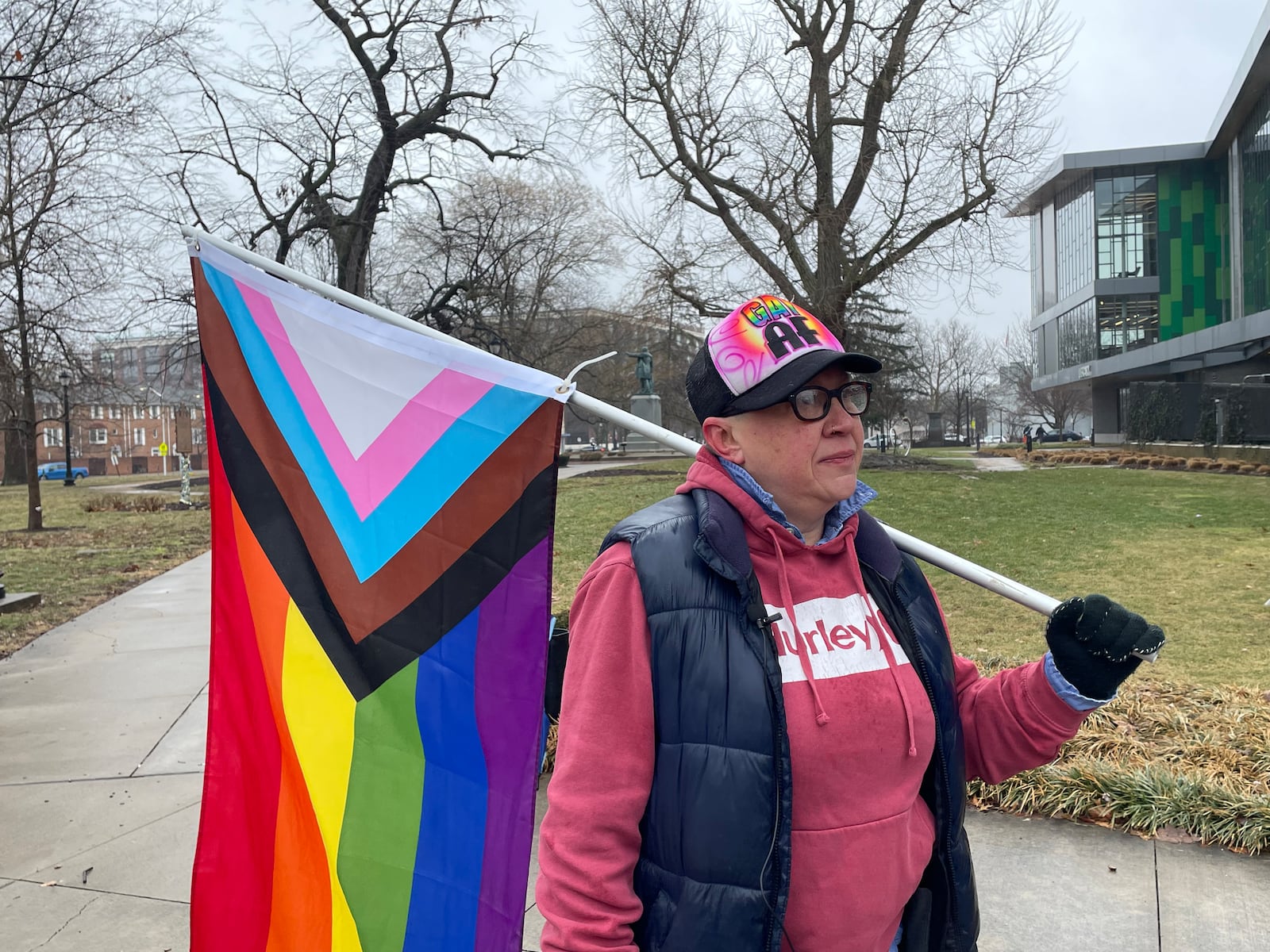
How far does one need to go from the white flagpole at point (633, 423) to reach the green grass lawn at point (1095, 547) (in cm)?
497

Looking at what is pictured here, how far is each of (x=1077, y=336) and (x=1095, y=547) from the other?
5819 cm

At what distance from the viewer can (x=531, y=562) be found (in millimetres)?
2094

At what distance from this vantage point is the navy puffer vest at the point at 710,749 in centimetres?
152

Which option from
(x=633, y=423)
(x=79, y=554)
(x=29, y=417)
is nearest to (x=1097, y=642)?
(x=633, y=423)

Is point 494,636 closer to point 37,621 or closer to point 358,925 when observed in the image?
point 358,925

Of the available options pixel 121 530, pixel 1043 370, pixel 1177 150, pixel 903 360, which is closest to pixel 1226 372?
pixel 903 360

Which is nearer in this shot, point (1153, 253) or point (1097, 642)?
point (1097, 642)

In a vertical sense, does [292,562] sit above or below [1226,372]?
below

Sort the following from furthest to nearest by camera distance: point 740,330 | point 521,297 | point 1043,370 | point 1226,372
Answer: point 1043,370 < point 1226,372 < point 521,297 < point 740,330

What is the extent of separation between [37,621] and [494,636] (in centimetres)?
917

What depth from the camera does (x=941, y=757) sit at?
1.78m

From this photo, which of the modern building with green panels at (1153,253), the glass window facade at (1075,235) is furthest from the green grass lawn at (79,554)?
the glass window facade at (1075,235)

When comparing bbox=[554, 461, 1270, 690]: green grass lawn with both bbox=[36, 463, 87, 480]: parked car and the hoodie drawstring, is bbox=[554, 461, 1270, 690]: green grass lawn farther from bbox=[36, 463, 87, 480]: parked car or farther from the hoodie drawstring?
bbox=[36, 463, 87, 480]: parked car

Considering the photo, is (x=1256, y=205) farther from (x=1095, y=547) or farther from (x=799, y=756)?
(x=799, y=756)
